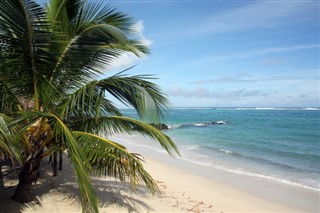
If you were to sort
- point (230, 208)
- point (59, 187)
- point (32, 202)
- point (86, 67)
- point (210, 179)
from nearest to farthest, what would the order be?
point (32, 202) → point (86, 67) → point (59, 187) → point (230, 208) → point (210, 179)

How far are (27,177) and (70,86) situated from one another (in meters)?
1.65

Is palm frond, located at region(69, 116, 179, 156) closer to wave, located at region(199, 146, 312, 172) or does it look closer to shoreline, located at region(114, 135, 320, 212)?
shoreline, located at region(114, 135, 320, 212)

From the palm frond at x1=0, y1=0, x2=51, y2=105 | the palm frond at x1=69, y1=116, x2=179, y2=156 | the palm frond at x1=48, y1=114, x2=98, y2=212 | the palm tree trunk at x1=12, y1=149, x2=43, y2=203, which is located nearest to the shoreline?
the palm frond at x1=69, y1=116, x2=179, y2=156

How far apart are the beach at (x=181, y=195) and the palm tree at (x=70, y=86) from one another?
0.62 meters

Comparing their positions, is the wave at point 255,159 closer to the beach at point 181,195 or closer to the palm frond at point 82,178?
the beach at point 181,195

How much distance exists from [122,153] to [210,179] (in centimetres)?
544

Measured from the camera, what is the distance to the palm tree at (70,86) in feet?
12.2

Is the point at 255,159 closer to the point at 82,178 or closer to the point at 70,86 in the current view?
the point at 70,86

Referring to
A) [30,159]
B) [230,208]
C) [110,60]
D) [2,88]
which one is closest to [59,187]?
[30,159]

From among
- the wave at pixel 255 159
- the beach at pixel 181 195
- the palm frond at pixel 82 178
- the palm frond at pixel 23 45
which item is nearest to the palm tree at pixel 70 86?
the palm frond at pixel 23 45

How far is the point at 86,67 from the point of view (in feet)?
15.7

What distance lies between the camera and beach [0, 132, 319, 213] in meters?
4.68

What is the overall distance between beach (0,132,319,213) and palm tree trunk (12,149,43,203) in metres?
0.13

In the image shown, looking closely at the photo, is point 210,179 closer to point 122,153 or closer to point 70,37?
point 122,153
